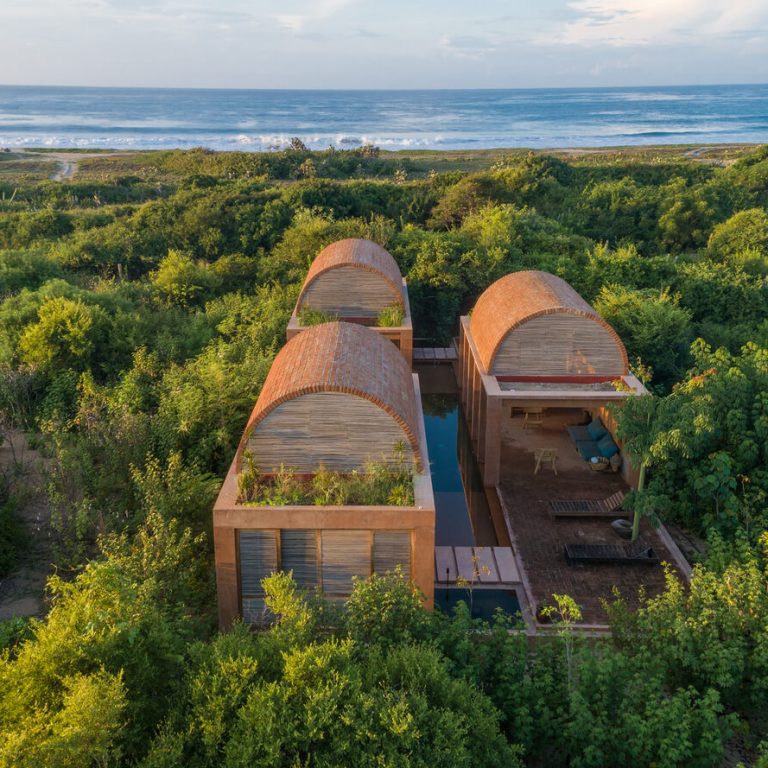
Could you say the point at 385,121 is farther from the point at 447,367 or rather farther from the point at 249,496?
the point at 249,496

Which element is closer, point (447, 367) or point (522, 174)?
point (447, 367)

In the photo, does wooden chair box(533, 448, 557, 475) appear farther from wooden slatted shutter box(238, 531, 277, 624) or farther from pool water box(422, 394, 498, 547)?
wooden slatted shutter box(238, 531, 277, 624)

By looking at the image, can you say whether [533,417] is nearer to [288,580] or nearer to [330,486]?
[330,486]

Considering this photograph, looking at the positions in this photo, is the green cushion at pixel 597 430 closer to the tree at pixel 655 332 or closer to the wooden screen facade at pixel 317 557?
the tree at pixel 655 332

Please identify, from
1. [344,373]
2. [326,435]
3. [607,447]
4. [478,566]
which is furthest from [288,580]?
[607,447]

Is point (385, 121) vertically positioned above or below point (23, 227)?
above

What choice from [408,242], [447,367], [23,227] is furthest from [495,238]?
[23,227]
